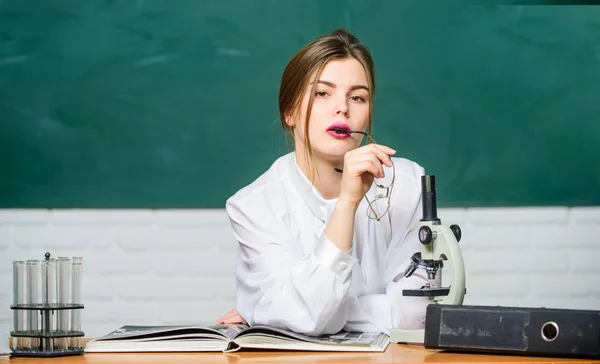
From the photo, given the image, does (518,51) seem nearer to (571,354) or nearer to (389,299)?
(389,299)

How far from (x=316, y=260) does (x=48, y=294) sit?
0.56 meters

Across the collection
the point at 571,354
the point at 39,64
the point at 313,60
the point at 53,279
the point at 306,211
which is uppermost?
the point at 39,64

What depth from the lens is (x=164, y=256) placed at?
3.13 m

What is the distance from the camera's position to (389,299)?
1.97 metres

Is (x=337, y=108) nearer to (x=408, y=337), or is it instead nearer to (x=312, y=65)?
(x=312, y=65)

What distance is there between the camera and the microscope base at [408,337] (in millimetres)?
1651

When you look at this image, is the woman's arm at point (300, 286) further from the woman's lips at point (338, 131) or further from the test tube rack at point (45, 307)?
the test tube rack at point (45, 307)

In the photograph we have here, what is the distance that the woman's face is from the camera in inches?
82.8

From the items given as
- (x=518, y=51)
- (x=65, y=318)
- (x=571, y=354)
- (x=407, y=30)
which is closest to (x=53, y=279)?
(x=65, y=318)

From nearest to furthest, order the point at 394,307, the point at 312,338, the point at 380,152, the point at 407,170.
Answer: the point at 312,338, the point at 380,152, the point at 394,307, the point at 407,170

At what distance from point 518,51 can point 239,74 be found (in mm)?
1039

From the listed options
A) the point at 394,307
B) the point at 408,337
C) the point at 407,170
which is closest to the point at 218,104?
the point at 407,170

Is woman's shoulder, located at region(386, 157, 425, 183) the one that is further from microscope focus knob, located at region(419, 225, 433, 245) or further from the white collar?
microscope focus knob, located at region(419, 225, 433, 245)

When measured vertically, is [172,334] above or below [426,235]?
below
